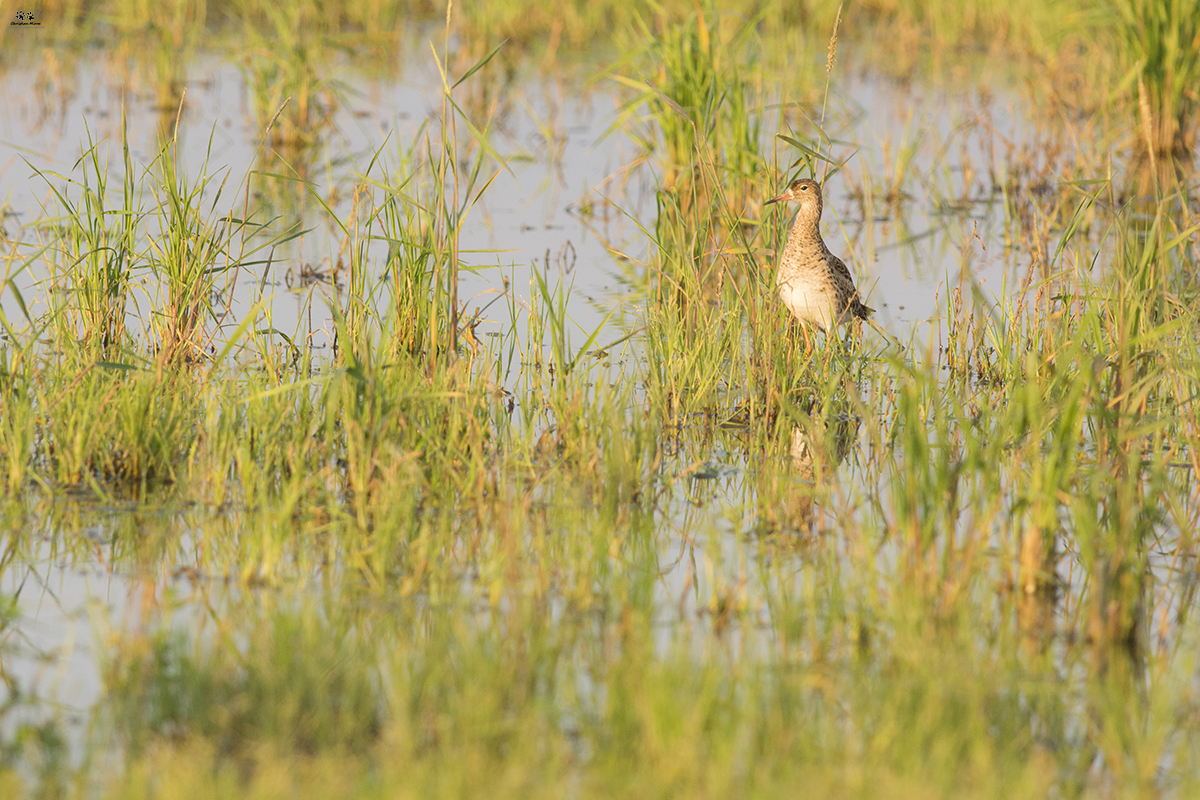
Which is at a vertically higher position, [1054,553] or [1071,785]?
[1054,553]

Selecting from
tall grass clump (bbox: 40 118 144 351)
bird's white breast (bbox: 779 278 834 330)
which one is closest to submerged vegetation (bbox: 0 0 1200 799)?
tall grass clump (bbox: 40 118 144 351)

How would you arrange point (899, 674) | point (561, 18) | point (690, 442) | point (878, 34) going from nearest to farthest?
point (899, 674), point (690, 442), point (561, 18), point (878, 34)

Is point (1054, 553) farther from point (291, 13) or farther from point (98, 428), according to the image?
point (291, 13)

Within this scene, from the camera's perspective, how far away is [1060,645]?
Result: 427 centimetres

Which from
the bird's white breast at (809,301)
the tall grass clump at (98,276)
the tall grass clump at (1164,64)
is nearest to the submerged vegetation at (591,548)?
the tall grass clump at (98,276)

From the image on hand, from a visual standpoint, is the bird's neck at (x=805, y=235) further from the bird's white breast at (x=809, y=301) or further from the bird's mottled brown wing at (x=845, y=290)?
the bird's white breast at (x=809, y=301)

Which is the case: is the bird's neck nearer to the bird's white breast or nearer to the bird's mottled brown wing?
the bird's mottled brown wing

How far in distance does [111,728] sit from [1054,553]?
2760 millimetres

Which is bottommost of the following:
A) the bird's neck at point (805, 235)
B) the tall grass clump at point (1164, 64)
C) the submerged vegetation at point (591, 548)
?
the submerged vegetation at point (591, 548)

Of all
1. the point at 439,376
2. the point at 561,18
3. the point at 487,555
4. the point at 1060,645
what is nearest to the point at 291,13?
the point at 561,18

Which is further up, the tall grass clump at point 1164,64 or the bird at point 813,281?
the tall grass clump at point 1164,64

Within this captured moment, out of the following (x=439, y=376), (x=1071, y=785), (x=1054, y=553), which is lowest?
(x=1071, y=785)

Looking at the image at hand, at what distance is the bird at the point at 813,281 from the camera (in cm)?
713

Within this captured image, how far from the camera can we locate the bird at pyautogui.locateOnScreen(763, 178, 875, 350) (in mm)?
7133
